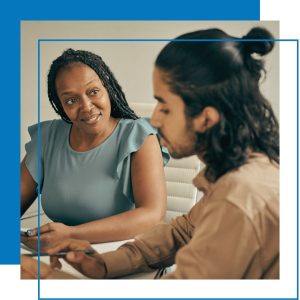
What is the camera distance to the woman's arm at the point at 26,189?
8.23 ft

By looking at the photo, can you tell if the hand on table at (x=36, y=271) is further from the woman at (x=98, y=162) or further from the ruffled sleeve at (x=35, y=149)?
the ruffled sleeve at (x=35, y=149)

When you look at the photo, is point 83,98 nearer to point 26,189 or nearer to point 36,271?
point 26,189

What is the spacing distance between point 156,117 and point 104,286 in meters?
0.69

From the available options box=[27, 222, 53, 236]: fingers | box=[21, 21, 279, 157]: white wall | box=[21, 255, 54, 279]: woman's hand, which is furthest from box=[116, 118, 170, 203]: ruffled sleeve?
box=[21, 255, 54, 279]: woman's hand

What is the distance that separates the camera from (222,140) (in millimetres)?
2338

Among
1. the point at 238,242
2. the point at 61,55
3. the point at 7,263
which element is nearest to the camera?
the point at 238,242

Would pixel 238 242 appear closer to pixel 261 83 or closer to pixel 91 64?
pixel 261 83

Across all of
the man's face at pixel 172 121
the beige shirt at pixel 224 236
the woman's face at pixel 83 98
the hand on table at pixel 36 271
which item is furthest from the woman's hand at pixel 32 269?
the man's face at pixel 172 121

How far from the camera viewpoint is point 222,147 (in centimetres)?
234

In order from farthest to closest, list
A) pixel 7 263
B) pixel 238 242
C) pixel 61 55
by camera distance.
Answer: pixel 7 263, pixel 61 55, pixel 238 242

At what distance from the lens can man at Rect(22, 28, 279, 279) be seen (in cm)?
231

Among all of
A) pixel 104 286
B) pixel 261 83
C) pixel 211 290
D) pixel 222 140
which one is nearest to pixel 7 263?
pixel 104 286

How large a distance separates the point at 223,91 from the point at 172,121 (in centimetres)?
22

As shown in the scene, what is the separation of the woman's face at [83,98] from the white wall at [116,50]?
71 mm
